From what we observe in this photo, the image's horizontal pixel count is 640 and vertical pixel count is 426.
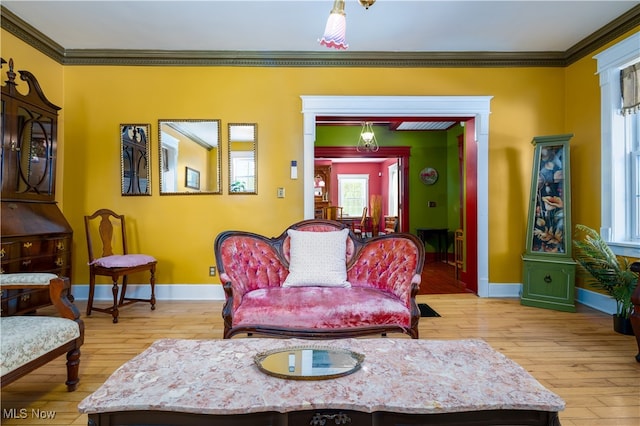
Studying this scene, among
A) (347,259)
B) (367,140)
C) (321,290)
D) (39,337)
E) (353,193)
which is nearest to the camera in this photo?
(39,337)

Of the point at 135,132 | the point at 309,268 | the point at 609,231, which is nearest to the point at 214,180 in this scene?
the point at 135,132

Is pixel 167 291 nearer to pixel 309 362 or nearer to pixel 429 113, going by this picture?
pixel 309 362

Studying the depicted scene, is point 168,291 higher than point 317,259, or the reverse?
point 317,259

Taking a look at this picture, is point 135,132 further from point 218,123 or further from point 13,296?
point 13,296

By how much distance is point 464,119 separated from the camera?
4598mm

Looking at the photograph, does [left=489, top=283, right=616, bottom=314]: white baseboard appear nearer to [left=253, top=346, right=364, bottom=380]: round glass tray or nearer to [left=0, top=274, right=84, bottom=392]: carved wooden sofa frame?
[left=253, top=346, right=364, bottom=380]: round glass tray

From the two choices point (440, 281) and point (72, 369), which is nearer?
point (72, 369)

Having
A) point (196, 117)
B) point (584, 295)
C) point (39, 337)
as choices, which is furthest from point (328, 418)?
point (584, 295)

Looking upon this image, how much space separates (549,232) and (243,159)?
3494 millimetres

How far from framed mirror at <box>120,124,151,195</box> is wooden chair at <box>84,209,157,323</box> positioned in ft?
1.28

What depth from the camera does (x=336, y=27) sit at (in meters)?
2.13

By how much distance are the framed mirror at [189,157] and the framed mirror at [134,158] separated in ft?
0.58

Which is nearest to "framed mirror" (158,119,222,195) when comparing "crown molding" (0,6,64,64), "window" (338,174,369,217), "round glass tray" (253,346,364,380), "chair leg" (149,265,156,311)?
"chair leg" (149,265,156,311)

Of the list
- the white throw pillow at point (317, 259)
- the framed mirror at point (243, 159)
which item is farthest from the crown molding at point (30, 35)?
the white throw pillow at point (317, 259)
